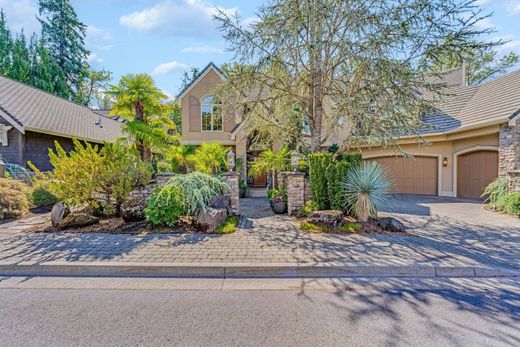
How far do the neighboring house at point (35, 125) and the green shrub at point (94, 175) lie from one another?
363 centimetres

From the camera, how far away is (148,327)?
2.95m

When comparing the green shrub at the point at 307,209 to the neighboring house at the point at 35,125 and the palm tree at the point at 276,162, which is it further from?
the neighboring house at the point at 35,125

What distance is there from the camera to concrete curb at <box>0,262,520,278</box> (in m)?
4.36

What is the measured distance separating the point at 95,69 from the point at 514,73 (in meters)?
41.9

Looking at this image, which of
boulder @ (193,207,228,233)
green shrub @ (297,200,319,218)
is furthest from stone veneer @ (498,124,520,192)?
boulder @ (193,207,228,233)

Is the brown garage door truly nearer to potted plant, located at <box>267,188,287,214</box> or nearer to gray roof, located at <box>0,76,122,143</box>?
potted plant, located at <box>267,188,287,214</box>

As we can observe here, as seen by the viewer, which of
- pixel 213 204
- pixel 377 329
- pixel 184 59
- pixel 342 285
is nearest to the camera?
pixel 377 329

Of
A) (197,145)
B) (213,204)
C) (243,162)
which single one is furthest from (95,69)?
(213,204)

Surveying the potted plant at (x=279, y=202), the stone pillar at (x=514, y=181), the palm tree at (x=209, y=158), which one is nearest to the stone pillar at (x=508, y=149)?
the stone pillar at (x=514, y=181)

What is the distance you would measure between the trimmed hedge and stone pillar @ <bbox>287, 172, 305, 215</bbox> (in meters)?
0.58

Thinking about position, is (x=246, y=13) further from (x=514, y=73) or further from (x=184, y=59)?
(x=514, y=73)

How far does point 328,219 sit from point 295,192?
2.12 meters

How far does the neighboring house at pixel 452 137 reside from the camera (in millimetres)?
10672

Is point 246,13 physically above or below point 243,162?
above
